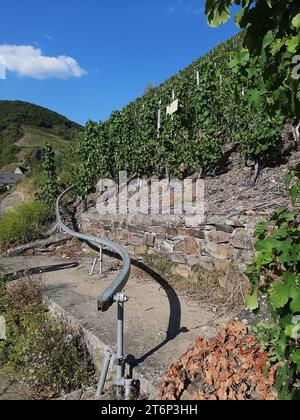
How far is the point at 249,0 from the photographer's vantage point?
5.93 feet

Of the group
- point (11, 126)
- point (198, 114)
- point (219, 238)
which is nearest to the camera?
point (219, 238)

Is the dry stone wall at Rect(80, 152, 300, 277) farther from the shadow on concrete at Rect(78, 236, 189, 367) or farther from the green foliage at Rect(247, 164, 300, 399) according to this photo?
the green foliage at Rect(247, 164, 300, 399)

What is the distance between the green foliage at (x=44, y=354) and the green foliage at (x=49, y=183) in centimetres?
692

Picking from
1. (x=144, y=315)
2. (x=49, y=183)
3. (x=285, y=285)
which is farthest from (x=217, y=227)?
(x=49, y=183)

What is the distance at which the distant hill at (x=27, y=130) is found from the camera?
64.1 metres

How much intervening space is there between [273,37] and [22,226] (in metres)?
9.28

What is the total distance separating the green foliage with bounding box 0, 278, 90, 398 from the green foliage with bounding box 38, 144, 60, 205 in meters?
6.92

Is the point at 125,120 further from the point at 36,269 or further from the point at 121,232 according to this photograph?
the point at 36,269

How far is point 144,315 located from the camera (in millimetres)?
4895

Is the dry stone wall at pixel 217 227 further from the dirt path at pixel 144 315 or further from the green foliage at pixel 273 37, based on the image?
the green foliage at pixel 273 37

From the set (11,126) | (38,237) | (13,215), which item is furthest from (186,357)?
(11,126)

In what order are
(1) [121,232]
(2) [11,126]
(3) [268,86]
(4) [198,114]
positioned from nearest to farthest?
(3) [268,86], (1) [121,232], (4) [198,114], (2) [11,126]

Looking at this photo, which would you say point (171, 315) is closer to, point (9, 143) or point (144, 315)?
point (144, 315)

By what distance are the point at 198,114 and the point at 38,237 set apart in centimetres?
510
